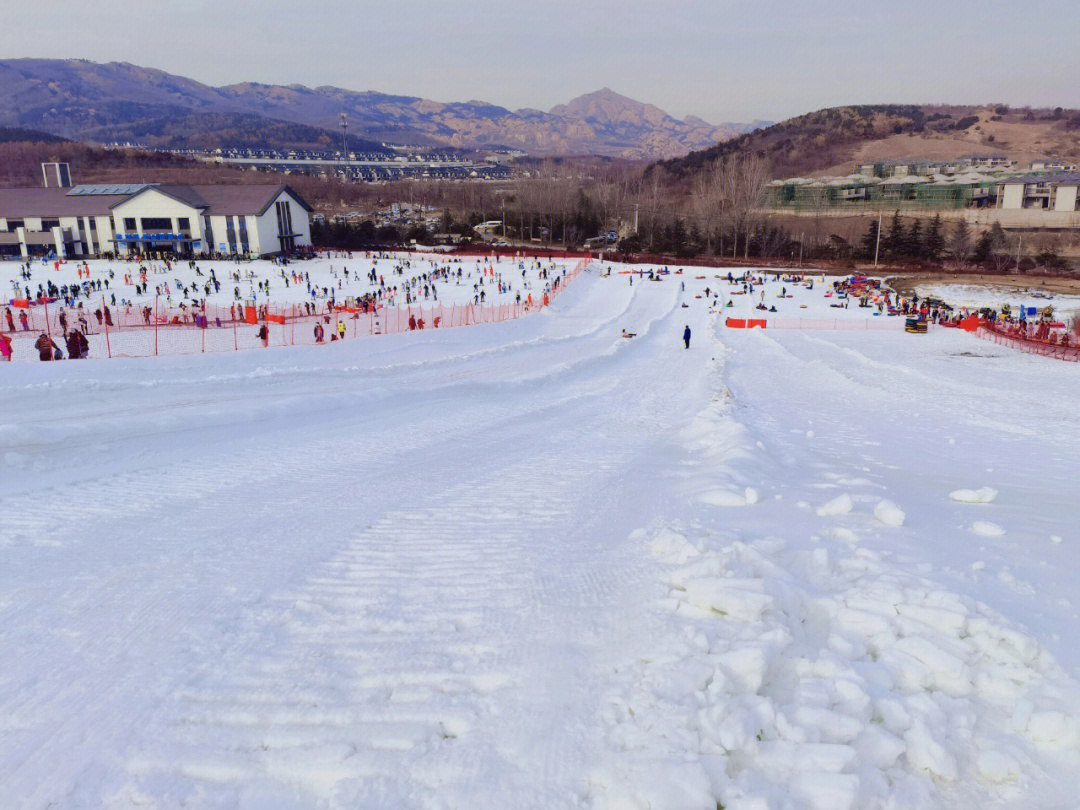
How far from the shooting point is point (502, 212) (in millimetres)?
86000

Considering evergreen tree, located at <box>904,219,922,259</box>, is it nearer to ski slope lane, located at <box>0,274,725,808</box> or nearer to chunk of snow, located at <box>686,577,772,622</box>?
ski slope lane, located at <box>0,274,725,808</box>

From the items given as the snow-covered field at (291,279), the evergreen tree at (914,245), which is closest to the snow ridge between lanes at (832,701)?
the snow-covered field at (291,279)

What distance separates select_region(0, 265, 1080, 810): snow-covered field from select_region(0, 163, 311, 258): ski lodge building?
54819 mm

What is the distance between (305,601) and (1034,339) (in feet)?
106

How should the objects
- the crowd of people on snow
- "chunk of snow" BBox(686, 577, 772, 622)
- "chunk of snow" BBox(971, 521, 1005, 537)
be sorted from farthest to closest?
the crowd of people on snow → "chunk of snow" BBox(971, 521, 1005, 537) → "chunk of snow" BBox(686, 577, 772, 622)

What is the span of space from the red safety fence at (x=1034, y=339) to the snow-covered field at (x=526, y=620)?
18.6 meters

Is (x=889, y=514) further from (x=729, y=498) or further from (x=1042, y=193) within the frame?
(x=1042, y=193)

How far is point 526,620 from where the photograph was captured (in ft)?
18.4

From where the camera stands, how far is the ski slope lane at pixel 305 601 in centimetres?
411

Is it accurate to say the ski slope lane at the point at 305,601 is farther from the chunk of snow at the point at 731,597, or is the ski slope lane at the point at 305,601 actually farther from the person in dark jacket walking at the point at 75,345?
the person in dark jacket walking at the point at 75,345

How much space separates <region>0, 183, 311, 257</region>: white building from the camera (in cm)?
6234

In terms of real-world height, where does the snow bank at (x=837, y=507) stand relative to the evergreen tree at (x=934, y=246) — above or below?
below

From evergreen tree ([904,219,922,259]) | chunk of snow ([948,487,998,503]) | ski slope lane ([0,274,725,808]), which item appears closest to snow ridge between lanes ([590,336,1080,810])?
ski slope lane ([0,274,725,808])

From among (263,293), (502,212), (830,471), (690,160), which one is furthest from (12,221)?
(690,160)
